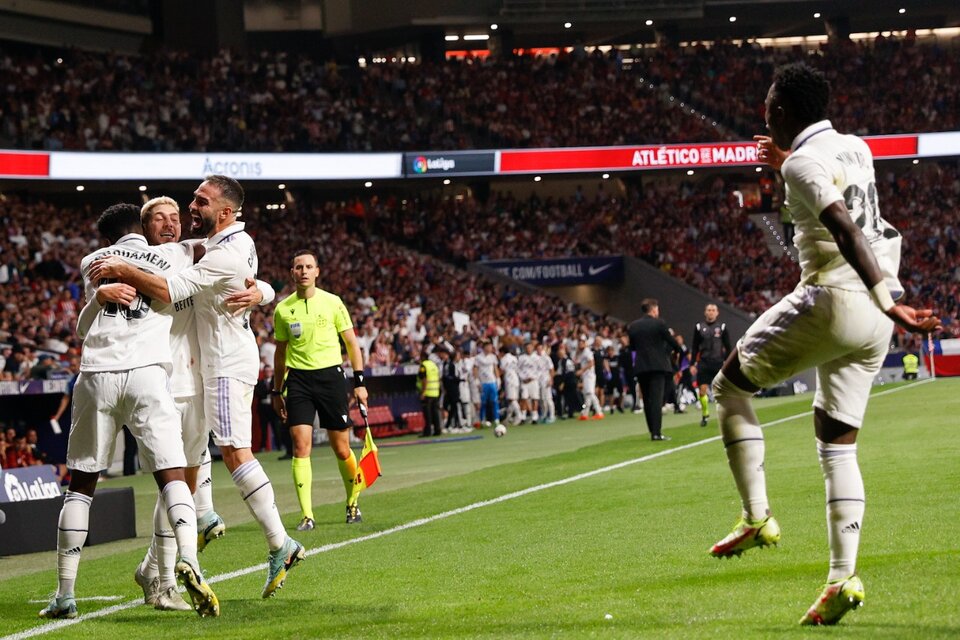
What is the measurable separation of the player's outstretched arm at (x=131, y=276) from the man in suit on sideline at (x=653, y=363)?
13.0 m

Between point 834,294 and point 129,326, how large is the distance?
3.89 m

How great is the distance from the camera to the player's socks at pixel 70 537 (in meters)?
7.34

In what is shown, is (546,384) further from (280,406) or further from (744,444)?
(744,444)

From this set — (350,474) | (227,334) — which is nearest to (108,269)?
(227,334)

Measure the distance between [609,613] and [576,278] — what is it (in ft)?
132

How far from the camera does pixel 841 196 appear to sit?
18.0 ft

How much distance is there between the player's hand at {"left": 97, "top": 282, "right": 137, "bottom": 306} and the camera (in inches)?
282

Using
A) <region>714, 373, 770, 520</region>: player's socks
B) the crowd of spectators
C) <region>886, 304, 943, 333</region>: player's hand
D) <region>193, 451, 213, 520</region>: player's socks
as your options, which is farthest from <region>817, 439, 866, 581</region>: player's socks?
the crowd of spectators

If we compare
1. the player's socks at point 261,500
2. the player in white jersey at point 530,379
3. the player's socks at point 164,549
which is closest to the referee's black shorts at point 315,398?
the player's socks at point 261,500

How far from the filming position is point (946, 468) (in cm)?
1238

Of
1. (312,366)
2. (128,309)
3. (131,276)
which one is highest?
(131,276)

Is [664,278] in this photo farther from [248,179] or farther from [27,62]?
[27,62]

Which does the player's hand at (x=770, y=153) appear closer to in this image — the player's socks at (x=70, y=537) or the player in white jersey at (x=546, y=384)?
the player's socks at (x=70, y=537)

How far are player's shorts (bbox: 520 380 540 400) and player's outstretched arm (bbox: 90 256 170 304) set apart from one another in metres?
23.9
